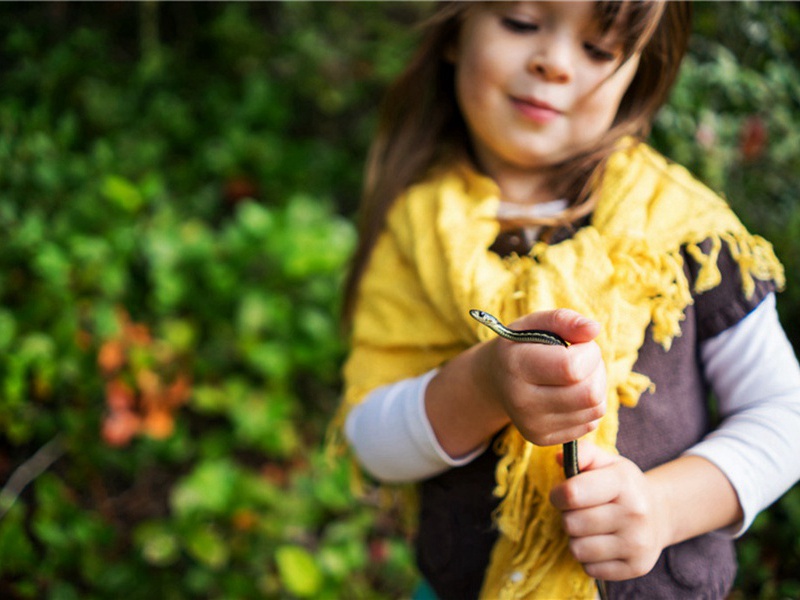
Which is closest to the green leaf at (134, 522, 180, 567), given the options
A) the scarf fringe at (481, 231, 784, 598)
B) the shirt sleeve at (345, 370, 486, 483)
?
the shirt sleeve at (345, 370, 486, 483)

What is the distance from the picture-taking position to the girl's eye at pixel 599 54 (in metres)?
1.06

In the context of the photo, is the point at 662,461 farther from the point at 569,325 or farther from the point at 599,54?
the point at 599,54

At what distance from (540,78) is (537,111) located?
0.15 ft

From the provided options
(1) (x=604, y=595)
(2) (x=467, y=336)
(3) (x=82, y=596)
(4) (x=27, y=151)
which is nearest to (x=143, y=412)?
(3) (x=82, y=596)

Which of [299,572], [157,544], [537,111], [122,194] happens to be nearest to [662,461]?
[537,111]

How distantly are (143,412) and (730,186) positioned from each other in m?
1.64

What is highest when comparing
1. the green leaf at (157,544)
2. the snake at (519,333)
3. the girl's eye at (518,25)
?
the girl's eye at (518,25)

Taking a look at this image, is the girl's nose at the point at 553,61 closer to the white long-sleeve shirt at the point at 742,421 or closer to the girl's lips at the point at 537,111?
the girl's lips at the point at 537,111

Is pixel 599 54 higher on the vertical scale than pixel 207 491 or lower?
higher

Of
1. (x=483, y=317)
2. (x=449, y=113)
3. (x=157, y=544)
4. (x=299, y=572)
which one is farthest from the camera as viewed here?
(x=157, y=544)

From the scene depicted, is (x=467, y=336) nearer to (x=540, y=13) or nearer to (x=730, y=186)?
(x=540, y=13)

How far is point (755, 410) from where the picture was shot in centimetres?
99

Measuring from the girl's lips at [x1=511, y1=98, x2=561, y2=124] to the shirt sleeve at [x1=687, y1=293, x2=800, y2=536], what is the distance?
15.0 inches

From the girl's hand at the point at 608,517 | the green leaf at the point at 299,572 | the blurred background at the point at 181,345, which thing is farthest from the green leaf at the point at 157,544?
the girl's hand at the point at 608,517
